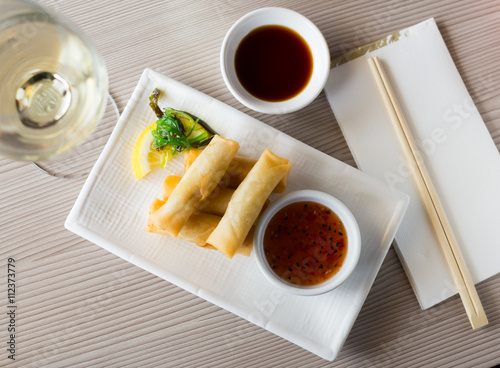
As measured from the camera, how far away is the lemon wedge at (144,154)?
166 centimetres

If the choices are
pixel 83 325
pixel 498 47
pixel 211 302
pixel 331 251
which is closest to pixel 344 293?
pixel 331 251

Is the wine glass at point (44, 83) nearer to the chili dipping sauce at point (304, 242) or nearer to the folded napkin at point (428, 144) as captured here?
the chili dipping sauce at point (304, 242)

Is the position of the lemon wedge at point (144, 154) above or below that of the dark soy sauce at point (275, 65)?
below

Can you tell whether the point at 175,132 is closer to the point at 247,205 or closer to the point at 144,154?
the point at 144,154

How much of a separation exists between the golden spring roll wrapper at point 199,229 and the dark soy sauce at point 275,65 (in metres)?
0.55

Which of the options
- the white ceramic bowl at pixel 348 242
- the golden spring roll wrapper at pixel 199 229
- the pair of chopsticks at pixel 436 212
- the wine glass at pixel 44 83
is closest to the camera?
the wine glass at pixel 44 83

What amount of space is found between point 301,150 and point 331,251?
42 centimetres

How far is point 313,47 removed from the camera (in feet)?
5.57

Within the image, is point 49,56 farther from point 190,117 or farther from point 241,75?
point 241,75

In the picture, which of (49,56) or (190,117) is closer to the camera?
(49,56)

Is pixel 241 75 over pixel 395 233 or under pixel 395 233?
over

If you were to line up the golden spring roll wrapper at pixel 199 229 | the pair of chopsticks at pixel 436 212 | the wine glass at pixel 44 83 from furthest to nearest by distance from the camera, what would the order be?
the pair of chopsticks at pixel 436 212 → the golden spring roll wrapper at pixel 199 229 → the wine glass at pixel 44 83

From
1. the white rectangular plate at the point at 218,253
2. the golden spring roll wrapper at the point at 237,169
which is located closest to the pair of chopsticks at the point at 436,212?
the white rectangular plate at the point at 218,253

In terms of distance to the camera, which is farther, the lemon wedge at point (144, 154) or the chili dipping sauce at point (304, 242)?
the lemon wedge at point (144, 154)
